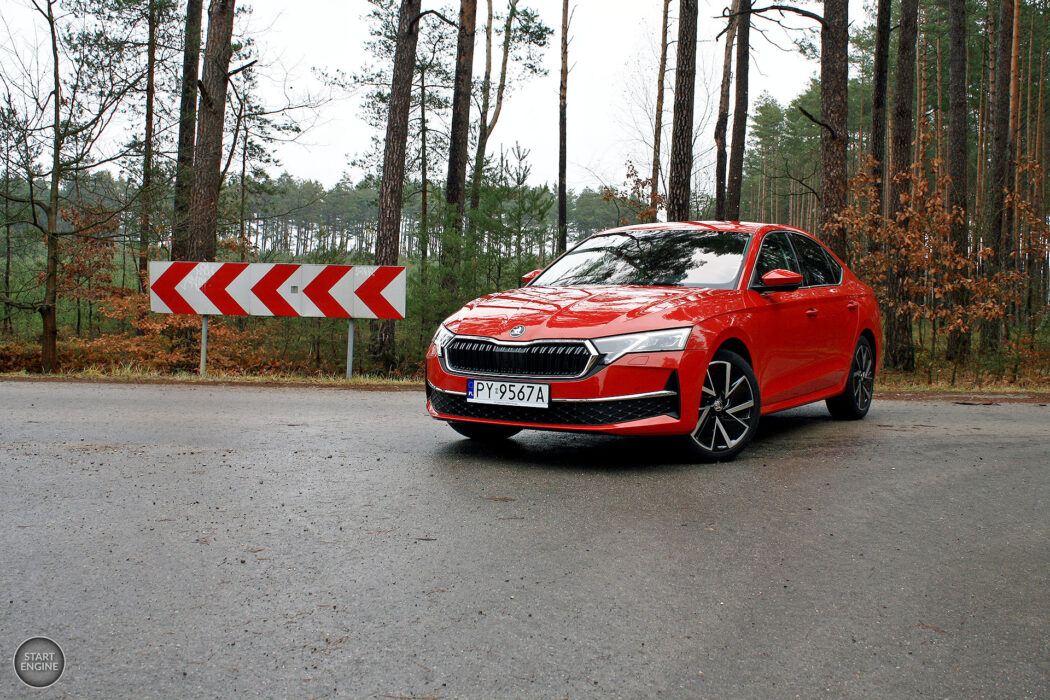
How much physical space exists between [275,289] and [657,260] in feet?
22.7

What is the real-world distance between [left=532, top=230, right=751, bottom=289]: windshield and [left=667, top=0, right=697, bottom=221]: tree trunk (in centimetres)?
819

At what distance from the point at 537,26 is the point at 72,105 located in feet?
74.8

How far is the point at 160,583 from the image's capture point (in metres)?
3.31

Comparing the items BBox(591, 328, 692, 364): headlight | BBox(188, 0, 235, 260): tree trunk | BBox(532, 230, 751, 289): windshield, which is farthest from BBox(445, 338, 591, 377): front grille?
BBox(188, 0, 235, 260): tree trunk

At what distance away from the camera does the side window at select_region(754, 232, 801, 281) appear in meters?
6.86

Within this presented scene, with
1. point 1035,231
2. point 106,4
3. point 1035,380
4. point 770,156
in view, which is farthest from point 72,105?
point 770,156

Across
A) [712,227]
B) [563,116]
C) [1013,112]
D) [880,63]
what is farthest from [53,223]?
[1013,112]

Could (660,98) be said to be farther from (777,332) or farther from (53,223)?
(777,332)

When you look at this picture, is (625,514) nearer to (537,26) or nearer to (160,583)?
(160,583)

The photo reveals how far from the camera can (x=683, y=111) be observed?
15.4 metres

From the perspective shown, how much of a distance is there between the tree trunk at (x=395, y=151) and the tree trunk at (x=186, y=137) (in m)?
3.77

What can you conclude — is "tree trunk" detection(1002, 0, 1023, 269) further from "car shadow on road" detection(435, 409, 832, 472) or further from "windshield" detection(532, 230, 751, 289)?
"car shadow on road" detection(435, 409, 832, 472)

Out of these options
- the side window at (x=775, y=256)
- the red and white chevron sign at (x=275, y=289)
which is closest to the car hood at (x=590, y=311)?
the side window at (x=775, y=256)

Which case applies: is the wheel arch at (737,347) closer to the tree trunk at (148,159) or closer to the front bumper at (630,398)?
the front bumper at (630,398)
